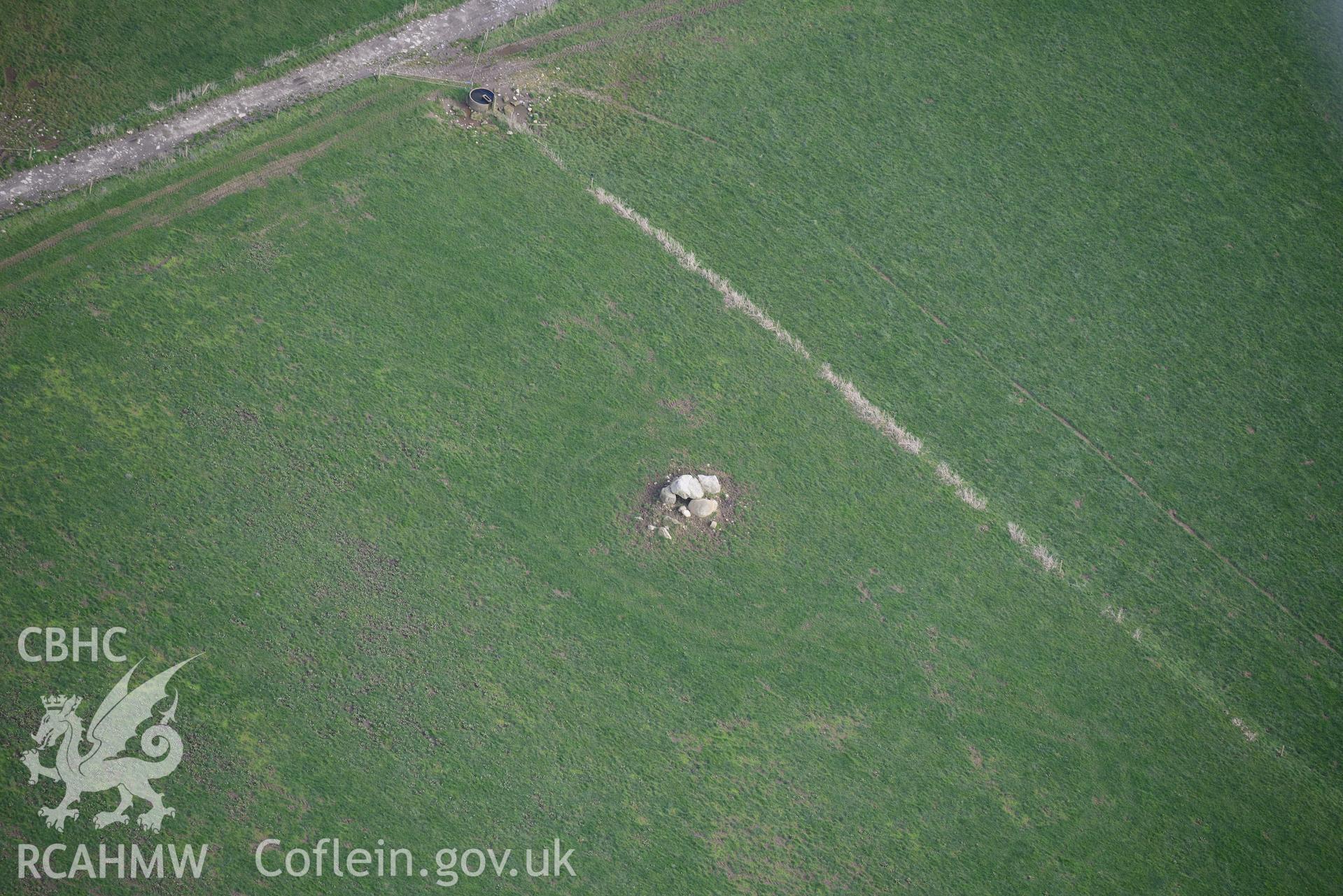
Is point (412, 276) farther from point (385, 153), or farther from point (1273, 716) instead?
point (1273, 716)

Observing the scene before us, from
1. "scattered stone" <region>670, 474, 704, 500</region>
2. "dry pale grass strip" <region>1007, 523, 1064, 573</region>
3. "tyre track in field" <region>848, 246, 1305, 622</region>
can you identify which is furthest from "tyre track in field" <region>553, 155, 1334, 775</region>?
"scattered stone" <region>670, 474, 704, 500</region>

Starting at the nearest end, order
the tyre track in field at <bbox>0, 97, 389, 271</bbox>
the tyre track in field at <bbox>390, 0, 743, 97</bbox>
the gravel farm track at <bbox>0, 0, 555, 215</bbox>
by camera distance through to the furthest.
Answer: the tyre track in field at <bbox>0, 97, 389, 271</bbox>, the gravel farm track at <bbox>0, 0, 555, 215</bbox>, the tyre track in field at <bbox>390, 0, 743, 97</bbox>

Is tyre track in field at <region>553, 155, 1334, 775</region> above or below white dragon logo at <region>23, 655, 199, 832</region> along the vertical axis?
above

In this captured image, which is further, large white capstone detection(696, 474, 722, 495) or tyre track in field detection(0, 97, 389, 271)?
tyre track in field detection(0, 97, 389, 271)

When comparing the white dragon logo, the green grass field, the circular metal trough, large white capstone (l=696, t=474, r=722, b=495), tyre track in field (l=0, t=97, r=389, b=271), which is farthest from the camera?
the circular metal trough

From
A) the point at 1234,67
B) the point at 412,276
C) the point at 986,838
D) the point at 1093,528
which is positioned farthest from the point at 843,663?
the point at 1234,67

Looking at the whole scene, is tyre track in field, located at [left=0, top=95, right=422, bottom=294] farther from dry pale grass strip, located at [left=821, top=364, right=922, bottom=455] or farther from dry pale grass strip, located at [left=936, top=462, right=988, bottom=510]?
dry pale grass strip, located at [left=936, top=462, right=988, bottom=510]
